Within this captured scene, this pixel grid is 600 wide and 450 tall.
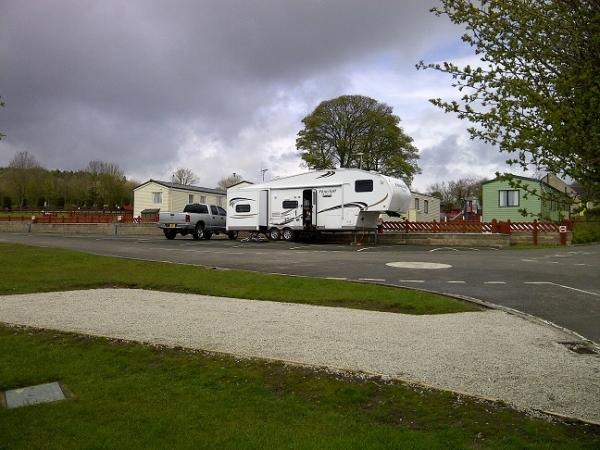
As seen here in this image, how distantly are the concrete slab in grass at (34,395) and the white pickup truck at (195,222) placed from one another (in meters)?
25.6

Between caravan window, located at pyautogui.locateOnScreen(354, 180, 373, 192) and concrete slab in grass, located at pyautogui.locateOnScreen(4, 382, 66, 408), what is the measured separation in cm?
2201

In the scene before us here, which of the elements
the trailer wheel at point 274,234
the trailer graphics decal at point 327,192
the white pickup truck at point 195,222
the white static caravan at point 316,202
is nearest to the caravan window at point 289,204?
the white static caravan at point 316,202

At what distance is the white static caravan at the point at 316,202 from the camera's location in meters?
26.0

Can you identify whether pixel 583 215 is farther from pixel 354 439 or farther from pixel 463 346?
pixel 463 346

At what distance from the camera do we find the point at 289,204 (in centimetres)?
2834

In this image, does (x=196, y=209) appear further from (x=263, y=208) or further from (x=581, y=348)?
(x=581, y=348)

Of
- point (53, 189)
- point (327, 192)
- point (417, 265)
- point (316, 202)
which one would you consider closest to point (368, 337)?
point (417, 265)

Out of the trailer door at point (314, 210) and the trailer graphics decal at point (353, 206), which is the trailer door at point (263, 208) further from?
the trailer graphics decal at point (353, 206)

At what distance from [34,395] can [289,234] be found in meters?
24.0

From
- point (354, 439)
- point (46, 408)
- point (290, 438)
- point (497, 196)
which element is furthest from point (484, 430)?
point (497, 196)

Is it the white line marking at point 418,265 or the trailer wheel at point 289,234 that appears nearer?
the white line marking at point 418,265

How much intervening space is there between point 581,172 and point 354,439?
2.43m

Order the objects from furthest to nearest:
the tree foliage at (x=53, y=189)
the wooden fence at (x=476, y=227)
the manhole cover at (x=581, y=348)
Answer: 1. the tree foliage at (x=53, y=189)
2. the wooden fence at (x=476, y=227)
3. the manhole cover at (x=581, y=348)

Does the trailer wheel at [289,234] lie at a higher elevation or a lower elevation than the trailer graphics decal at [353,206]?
lower
